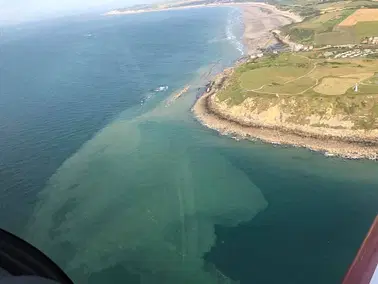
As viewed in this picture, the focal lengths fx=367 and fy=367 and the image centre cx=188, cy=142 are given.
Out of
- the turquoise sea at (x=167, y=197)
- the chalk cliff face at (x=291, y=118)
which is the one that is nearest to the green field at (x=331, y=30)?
the chalk cliff face at (x=291, y=118)

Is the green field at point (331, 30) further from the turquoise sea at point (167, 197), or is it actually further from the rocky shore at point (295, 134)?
the rocky shore at point (295, 134)

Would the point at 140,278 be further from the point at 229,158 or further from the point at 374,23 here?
the point at 374,23

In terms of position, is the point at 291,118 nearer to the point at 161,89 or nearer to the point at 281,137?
the point at 281,137

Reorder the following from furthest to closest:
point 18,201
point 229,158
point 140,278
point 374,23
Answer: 1. point 374,23
2. point 229,158
3. point 18,201
4. point 140,278

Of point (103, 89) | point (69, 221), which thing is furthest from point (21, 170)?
point (103, 89)

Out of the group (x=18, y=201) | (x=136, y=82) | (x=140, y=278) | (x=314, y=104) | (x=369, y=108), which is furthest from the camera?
(x=136, y=82)

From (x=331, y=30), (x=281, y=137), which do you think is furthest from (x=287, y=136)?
(x=331, y=30)

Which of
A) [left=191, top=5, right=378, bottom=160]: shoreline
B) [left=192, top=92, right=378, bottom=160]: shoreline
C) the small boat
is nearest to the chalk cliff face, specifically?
[left=191, top=5, right=378, bottom=160]: shoreline
